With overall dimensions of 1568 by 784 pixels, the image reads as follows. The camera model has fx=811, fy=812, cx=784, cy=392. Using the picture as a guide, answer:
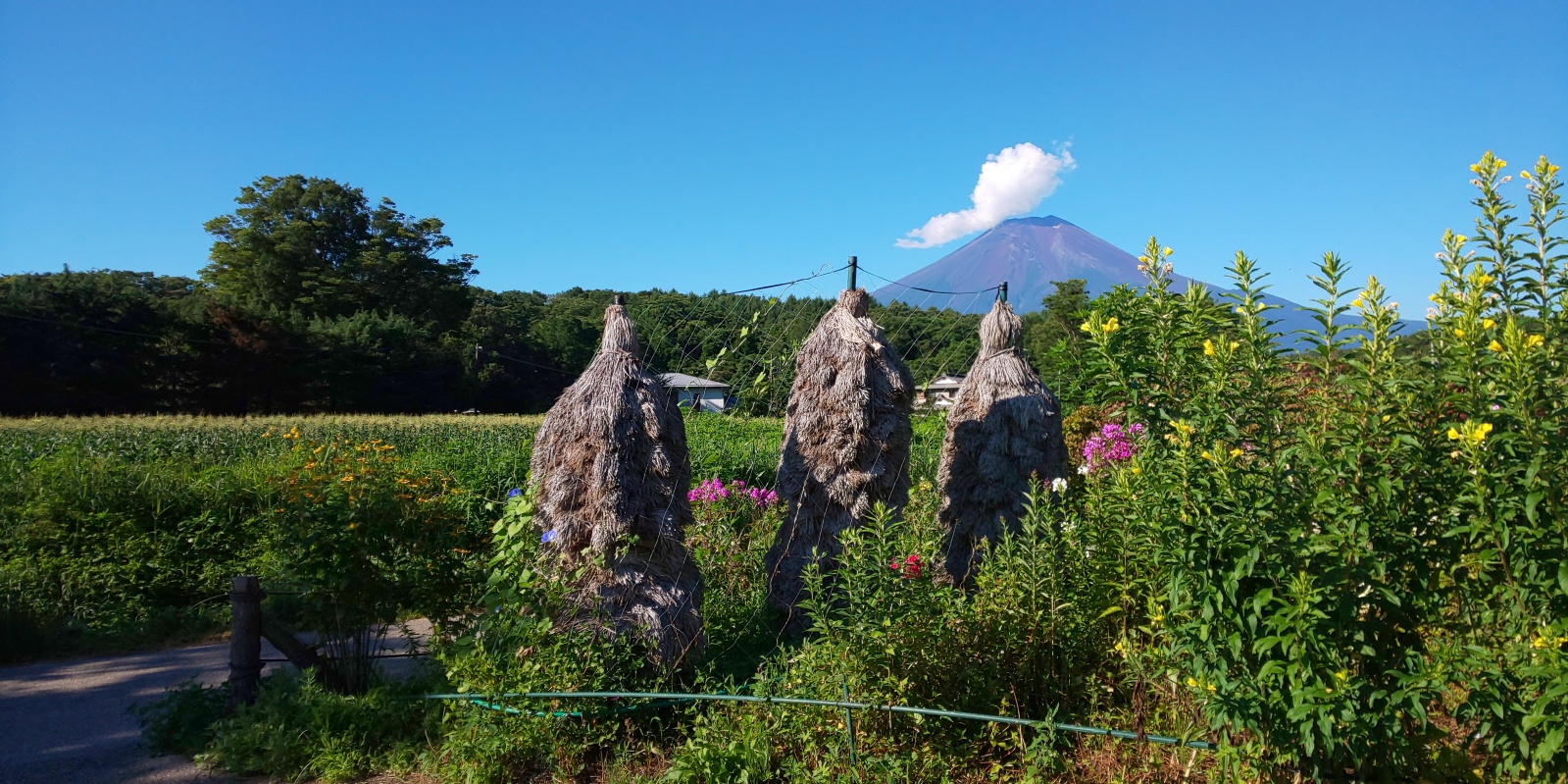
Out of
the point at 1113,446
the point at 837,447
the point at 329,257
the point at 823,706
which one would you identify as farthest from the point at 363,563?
the point at 329,257

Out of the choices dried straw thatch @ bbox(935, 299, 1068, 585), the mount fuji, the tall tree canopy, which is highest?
the tall tree canopy

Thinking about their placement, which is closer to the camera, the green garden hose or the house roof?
the green garden hose

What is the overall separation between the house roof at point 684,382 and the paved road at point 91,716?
9.94 ft

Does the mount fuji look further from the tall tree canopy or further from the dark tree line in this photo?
the tall tree canopy

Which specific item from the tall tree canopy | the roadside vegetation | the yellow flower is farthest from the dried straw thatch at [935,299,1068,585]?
the tall tree canopy

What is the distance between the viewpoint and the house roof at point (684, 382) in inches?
211

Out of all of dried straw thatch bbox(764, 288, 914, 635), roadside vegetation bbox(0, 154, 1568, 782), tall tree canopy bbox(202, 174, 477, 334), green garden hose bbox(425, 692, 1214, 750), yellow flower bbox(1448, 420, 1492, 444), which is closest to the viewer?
yellow flower bbox(1448, 420, 1492, 444)

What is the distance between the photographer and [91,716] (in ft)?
17.1

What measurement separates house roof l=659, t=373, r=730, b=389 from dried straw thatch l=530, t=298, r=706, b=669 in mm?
528

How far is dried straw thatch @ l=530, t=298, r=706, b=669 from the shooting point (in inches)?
170

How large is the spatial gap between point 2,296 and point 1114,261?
101ft

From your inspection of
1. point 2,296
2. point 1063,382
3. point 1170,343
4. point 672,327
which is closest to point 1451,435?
point 1170,343

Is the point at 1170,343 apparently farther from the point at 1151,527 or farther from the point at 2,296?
the point at 2,296

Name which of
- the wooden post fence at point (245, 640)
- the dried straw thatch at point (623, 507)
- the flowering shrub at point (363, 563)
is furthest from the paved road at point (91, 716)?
the dried straw thatch at point (623, 507)
